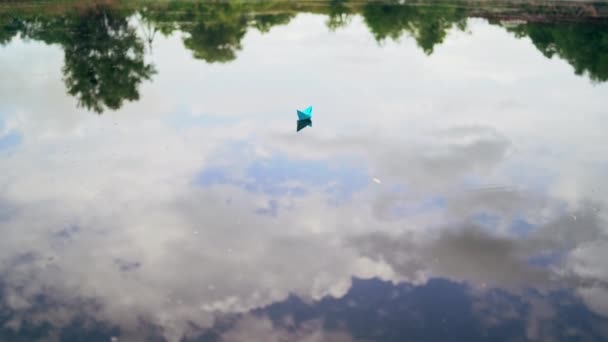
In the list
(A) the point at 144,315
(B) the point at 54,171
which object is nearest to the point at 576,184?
(A) the point at 144,315

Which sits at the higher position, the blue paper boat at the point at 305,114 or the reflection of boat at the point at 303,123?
the blue paper boat at the point at 305,114

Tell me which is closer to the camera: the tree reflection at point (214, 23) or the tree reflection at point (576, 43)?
the tree reflection at point (576, 43)

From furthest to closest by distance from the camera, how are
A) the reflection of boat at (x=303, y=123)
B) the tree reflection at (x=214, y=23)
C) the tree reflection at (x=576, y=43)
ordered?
the tree reflection at (x=214, y=23) < the tree reflection at (x=576, y=43) < the reflection of boat at (x=303, y=123)

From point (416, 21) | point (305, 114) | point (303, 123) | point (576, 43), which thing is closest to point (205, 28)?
point (416, 21)

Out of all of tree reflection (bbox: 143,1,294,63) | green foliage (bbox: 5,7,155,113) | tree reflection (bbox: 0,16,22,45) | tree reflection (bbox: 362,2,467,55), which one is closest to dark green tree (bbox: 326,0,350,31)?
tree reflection (bbox: 362,2,467,55)

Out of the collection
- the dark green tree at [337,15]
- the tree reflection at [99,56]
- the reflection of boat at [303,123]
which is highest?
the dark green tree at [337,15]

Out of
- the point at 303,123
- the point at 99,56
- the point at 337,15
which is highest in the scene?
the point at 337,15

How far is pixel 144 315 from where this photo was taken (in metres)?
13.3

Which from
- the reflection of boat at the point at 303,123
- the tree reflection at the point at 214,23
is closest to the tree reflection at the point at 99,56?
the tree reflection at the point at 214,23

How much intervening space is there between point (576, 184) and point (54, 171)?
21393 millimetres

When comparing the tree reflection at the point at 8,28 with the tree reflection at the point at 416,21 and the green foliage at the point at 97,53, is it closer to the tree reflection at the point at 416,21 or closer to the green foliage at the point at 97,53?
the green foliage at the point at 97,53

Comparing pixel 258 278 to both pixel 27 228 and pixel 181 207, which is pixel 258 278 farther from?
pixel 27 228

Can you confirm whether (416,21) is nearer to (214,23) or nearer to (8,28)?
(214,23)

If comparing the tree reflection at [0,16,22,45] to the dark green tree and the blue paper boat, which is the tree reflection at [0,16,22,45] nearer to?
the dark green tree
